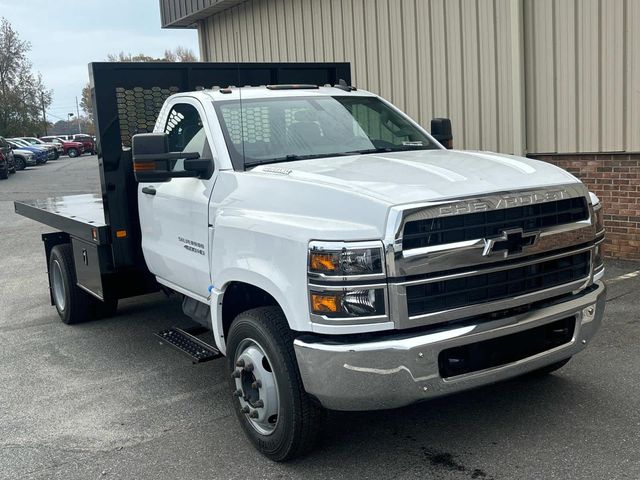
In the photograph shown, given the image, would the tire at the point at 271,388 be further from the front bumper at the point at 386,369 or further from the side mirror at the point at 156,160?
the side mirror at the point at 156,160

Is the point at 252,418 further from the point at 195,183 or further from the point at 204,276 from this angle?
the point at 195,183

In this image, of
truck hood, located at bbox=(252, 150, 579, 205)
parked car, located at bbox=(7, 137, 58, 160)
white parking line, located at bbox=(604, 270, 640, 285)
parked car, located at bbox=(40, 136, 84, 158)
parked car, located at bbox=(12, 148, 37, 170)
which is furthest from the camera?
parked car, located at bbox=(40, 136, 84, 158)

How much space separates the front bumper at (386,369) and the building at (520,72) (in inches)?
216

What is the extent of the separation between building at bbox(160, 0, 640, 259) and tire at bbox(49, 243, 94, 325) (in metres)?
5.56

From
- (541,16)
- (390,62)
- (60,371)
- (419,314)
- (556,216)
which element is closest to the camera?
(419,314)

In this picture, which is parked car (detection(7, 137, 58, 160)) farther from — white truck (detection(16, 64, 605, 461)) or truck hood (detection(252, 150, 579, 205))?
truck hood (detection(252, 150, 579, 205))

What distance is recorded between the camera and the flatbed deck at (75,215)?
6.00 m

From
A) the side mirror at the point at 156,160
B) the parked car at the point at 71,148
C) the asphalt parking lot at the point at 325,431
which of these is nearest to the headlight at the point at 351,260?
the asphalt parking lot at the point at 325,431

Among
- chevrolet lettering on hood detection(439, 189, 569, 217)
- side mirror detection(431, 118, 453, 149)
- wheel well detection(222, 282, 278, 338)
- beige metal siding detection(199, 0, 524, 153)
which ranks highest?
beige metal siding detection(199, 0, 524, 153)

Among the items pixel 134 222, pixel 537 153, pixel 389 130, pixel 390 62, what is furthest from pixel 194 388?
pixel 390 62

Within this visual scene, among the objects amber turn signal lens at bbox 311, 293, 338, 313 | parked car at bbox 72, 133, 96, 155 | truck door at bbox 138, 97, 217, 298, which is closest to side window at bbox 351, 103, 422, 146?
truck door at bbox 138, 97, 217, 298

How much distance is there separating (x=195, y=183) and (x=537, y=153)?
18.7 feet

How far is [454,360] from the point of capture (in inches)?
143

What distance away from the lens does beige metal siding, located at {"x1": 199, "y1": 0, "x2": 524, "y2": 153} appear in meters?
9.52
